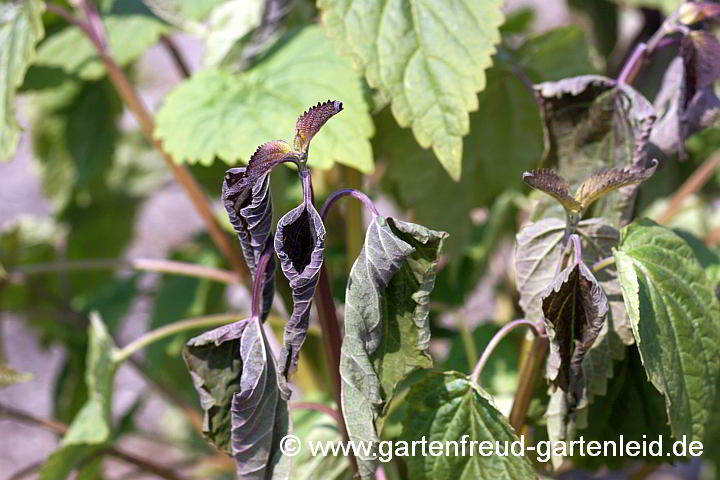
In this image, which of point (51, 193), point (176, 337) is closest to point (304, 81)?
point (176, 337)

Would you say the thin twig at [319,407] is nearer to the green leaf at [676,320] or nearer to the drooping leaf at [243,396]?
the drooping leaf at [243,396]

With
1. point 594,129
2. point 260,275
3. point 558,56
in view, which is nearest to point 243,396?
point 260,275

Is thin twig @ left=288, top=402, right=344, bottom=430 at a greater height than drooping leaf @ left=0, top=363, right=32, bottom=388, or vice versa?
thin twig @ left=288, top=402, right=344, bottom=430

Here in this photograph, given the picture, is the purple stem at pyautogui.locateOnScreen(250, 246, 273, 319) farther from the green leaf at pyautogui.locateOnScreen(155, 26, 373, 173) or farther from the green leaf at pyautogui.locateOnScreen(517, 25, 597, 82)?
the green leaf at pyautogui.locateOnScreen(517, 25, 597, 82)

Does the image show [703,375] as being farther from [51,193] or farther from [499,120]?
[51,193]

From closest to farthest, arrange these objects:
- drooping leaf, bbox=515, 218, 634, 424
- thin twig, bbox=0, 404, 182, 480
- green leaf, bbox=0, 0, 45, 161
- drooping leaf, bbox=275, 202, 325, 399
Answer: drooping leaf, bbox=275, 202, 325, 399 → drooping leaf, bbox=515, 218, 634, 424 → green leaf, bbox=0, 0, 45, 161 → thin twig, bbox=0, 404, 182, 480

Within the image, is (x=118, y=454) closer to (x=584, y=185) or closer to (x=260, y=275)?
(x=260, y=275)

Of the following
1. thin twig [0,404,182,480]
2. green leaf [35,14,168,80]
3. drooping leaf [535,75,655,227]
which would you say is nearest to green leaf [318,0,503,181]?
drooping leaf [535,75,655,227]
